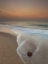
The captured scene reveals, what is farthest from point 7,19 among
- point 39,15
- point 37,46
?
point 37,46

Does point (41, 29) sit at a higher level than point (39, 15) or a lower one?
lower

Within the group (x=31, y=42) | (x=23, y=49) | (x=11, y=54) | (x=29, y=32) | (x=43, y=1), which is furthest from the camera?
(x=29, y=32)

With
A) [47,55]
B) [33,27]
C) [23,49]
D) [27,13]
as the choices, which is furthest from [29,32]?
[47,55]

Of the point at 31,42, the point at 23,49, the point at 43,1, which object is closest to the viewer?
the point at 23,49

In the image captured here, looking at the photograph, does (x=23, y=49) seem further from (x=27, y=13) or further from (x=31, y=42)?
(x=27, y=13)

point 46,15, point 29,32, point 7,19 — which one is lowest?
point 29,32

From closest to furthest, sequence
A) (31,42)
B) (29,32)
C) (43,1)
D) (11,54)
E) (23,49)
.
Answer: (11,54)
(23,49)
(31,42)
(43,1)
(29,32)

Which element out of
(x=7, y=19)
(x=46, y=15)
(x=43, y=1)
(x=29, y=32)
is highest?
(x=43, y=1)

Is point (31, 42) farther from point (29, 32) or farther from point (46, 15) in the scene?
point (46, 15)

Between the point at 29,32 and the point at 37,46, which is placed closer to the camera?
the point at 37,46
